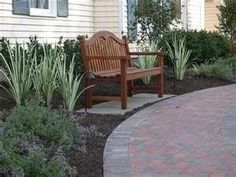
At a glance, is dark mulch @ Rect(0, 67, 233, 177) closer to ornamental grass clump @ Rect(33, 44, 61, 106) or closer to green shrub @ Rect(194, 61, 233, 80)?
green shrub @ Rect(194, 61, 233, 80)

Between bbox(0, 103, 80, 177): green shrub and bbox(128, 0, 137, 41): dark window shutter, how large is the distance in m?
8.46

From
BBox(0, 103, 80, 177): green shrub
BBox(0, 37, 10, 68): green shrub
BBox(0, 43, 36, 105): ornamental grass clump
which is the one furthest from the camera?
BBox(0, 37, 10, 68): green shrub

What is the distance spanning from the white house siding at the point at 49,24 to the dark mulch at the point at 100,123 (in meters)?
1.96

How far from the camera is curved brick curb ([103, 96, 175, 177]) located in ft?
15.8

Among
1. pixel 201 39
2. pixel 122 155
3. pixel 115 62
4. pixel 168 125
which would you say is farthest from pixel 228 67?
pixel 122 155

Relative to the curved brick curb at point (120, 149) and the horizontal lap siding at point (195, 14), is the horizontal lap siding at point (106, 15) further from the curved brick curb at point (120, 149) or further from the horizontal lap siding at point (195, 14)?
the curved brick curb at point (120, 149)

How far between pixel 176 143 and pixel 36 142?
1.60 m

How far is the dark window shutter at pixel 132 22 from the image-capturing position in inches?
566

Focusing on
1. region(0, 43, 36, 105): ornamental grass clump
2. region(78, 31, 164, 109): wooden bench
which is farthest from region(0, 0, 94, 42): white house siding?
region(0, 43, 36, 105): ornamental grass clump

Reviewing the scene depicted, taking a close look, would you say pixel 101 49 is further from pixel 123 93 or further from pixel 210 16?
pixel 210 16

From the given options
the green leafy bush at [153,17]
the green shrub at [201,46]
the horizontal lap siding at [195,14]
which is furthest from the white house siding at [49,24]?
the horizontal lap siding at [195,14]

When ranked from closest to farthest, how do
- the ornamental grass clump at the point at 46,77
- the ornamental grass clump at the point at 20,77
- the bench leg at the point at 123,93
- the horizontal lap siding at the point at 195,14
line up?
the ornamental grass clump at the point at 20,77
the ornamental grass clump at the point at 46,77
the bench leg at the point at 123,93
the horizontal lap siding at the point at 195,14

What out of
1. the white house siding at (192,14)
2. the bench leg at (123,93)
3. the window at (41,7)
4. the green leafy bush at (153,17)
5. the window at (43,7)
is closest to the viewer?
the bench leg at (123,93)

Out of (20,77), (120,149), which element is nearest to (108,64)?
(20,77)
